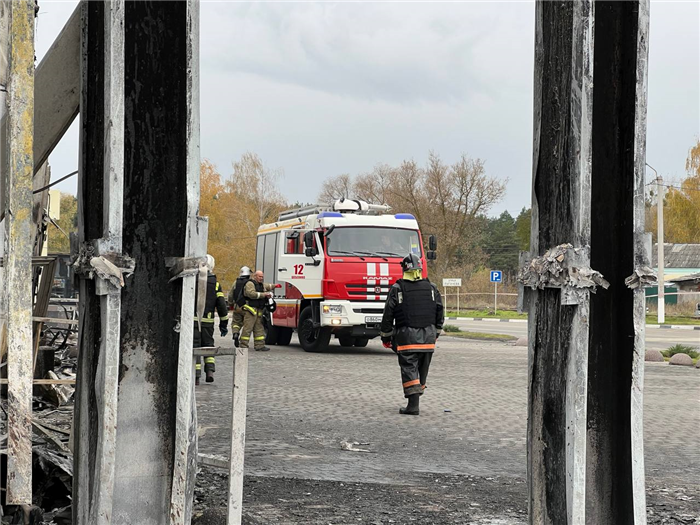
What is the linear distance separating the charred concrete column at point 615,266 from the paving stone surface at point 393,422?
10.2ft

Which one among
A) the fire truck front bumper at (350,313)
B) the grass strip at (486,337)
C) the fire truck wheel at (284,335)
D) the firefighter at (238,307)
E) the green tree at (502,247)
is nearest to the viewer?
the firefighter at (238,307)

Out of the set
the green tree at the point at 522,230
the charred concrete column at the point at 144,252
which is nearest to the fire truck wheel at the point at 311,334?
the charred concrete column at the point at 144,252

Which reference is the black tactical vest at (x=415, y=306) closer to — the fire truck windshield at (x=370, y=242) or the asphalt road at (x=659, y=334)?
the fire truck windshield at (x=370, y=242)

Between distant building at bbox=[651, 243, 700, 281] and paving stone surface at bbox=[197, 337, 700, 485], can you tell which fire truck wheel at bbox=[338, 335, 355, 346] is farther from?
distant building at bbox=[651, 243, 700, 281]

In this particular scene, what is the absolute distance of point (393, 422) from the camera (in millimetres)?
9570

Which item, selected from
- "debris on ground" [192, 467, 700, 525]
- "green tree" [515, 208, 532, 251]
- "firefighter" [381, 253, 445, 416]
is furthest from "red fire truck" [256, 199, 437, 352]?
"green tree" [515, 208, 532, 251]

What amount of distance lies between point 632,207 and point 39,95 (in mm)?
2379

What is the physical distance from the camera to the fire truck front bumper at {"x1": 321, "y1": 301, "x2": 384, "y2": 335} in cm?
1803

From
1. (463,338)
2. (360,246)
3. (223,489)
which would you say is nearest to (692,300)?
(463,338)

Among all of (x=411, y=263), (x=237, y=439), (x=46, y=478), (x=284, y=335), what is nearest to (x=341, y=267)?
(x=284, y=335)

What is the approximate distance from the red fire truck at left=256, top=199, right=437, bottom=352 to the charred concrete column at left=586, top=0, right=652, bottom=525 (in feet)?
47.5

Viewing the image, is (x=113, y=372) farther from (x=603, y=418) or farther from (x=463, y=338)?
(x=463, y=338)

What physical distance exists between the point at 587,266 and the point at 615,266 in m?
0.23

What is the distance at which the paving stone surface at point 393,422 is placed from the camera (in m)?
7.12
